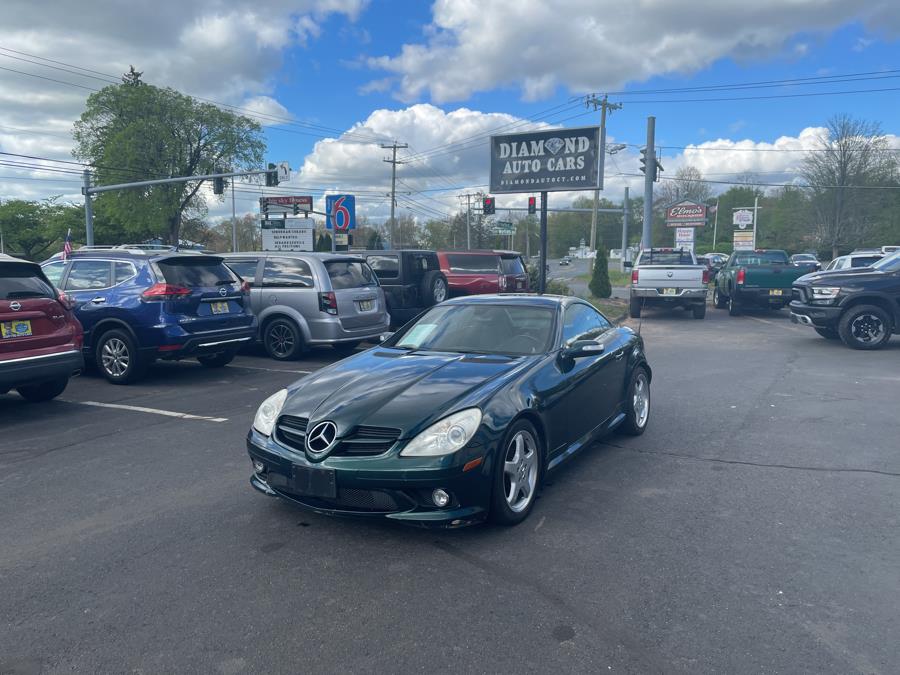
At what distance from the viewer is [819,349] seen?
1276 centimetres

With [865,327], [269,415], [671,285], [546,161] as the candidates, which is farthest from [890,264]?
[269,415]

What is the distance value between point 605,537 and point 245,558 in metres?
2.10

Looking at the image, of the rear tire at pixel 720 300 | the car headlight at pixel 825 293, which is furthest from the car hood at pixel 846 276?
the rear tire at pixel 720 300

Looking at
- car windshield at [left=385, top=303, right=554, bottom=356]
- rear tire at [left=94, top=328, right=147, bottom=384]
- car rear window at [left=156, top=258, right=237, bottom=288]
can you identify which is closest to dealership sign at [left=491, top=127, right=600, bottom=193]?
car rear window at [left=156, top=258, right=237, bottom=288]

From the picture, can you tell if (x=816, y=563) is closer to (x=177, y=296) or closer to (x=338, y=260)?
(x=177, y=296)

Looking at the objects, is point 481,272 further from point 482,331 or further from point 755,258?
point 482,331

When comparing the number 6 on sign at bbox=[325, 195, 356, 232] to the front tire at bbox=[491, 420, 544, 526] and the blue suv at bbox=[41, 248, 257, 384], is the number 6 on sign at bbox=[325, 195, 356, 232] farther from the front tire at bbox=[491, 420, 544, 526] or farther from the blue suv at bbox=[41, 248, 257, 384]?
the front tire at bbox=[491, 420, 544, 526]

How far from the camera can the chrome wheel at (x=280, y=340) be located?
1126 centimetres

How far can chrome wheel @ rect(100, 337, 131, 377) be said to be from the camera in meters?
9.05

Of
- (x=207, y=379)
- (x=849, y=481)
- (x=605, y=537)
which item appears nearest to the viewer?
(x=605, y=537)

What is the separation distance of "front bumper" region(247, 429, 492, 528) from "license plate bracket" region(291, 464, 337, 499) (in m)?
0.02

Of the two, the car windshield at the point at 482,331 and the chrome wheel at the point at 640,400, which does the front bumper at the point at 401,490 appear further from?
the chrome wheel at the point at 640,400

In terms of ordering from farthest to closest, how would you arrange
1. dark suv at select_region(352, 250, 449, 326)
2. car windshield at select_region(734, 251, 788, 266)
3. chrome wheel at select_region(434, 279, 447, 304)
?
car windshield at select_region(734, 251, 788, 266), chrome wheel at select_region(434, 279, 447, 304), dark suv at select_region(352, 250, 449, 326)

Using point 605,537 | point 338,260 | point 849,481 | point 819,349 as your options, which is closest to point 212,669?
point 605,537
